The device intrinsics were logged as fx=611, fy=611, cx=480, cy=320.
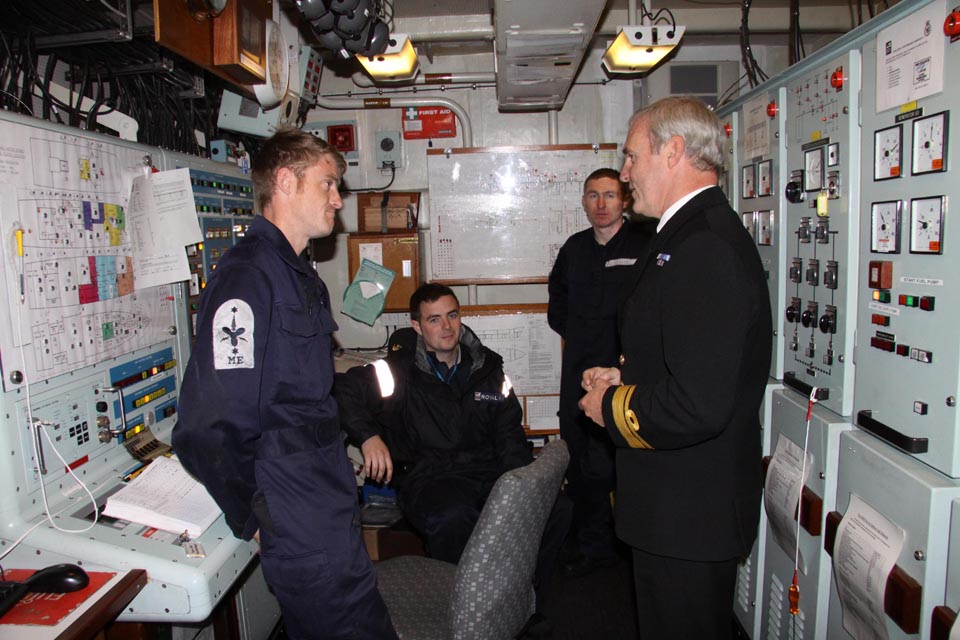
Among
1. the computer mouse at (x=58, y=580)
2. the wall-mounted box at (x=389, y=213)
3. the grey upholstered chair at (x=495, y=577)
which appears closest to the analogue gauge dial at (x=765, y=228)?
the grey upholstered chair at (x=495, y=577)

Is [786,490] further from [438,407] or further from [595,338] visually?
[438,407]

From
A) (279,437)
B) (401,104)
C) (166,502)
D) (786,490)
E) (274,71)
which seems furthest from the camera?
(401,104)

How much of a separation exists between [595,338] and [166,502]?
2042mm

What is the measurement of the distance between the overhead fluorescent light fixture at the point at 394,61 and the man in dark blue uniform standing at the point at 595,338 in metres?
1.09

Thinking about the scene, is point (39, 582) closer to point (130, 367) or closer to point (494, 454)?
point (130, 367)

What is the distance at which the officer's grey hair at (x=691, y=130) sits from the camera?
1408 millimetres

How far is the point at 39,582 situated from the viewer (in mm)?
1300

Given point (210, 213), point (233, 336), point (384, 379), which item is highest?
point (210, 213)

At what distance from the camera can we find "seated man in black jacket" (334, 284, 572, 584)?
256 cm

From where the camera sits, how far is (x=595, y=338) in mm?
3053

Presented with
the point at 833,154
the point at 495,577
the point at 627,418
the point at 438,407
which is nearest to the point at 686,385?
the point at 627,418

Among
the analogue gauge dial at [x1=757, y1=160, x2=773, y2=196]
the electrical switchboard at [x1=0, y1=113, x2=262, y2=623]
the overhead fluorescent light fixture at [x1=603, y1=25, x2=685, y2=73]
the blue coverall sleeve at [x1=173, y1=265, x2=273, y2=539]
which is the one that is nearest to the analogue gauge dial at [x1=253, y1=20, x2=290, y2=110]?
the electrical switchboard at [x1=0, y1=113, x2=262, y2=623]

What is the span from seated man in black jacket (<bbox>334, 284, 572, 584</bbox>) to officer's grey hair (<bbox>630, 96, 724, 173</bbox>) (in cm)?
144

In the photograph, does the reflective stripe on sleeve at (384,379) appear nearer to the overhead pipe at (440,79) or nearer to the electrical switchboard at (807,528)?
the electrical switchboard at (807,528)
